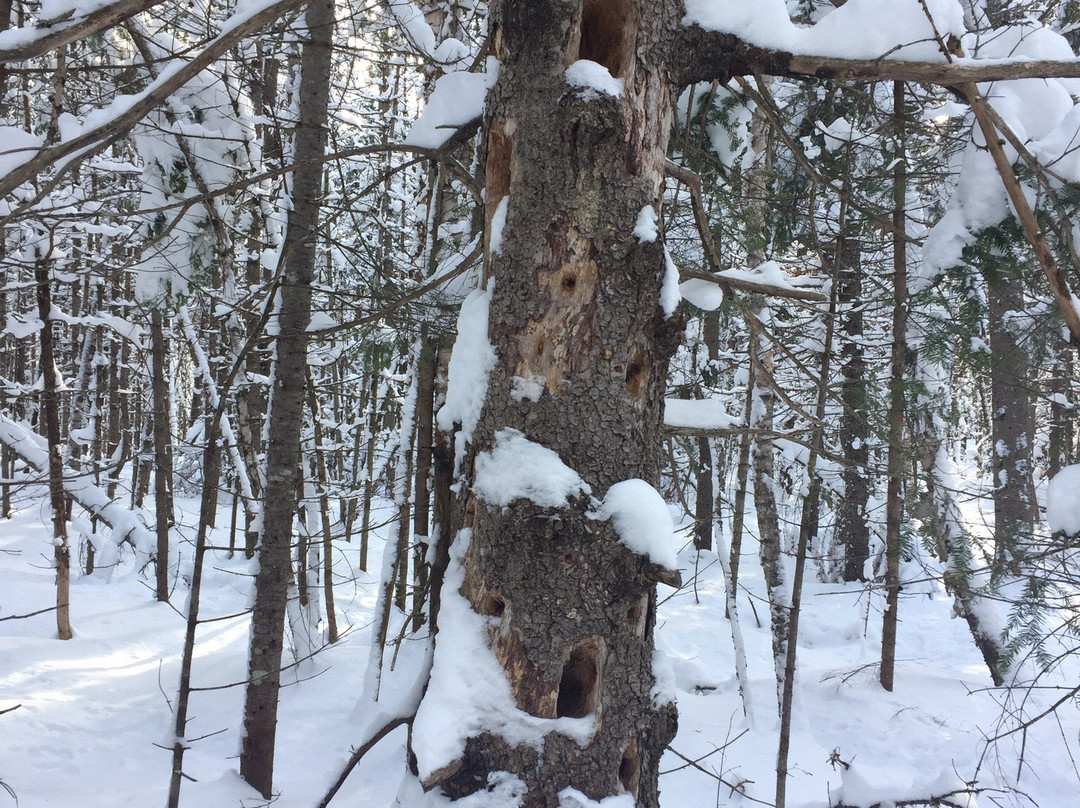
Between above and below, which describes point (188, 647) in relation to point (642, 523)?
below

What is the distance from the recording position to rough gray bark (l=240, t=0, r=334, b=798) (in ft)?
13.0

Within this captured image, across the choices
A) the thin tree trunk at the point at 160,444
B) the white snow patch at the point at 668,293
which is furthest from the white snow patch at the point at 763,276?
the thin tree trunk at the point at 160,444

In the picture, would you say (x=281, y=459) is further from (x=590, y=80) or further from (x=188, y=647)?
(x=590, y=80)

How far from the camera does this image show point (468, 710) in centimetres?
170

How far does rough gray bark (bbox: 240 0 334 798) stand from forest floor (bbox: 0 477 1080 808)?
29 cm

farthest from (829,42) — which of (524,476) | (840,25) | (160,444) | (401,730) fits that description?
(160,444)

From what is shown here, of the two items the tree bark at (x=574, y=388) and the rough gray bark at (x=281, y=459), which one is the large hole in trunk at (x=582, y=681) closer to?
the tree bark at (x=574, y=388)

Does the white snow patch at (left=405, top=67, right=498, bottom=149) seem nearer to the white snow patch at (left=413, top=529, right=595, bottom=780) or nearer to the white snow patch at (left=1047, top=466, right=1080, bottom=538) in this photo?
the white snow patch at (left=413, top=529, right=595, bottom=780)

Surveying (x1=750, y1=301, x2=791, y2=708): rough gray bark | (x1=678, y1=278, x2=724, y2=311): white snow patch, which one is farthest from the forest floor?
(x1=678, y1=278, x2=724, y2=311): white snow patch

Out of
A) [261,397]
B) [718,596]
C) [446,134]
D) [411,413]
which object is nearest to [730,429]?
[446,134]

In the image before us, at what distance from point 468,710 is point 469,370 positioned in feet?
3.09

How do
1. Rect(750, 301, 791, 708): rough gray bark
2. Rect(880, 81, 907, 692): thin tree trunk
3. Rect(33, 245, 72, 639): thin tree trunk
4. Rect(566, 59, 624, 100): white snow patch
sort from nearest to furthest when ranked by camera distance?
Rect(566, 59, 624, 100): white snow patch
Rect(880, 81, 907, 692): thin tree trunk
Rect(750, 301, 791, 708): rough gray bark
Rect(33, 245, 72, 639): thin tree trunk

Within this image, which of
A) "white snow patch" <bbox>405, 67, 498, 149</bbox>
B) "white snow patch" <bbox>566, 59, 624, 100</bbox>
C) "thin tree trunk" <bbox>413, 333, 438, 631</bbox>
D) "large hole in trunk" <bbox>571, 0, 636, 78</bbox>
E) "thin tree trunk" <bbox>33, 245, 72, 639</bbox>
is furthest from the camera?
"thin tree trunk" <bbox>33, 245, 72, 639</bbox>

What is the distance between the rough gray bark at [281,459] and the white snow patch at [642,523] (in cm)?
285
